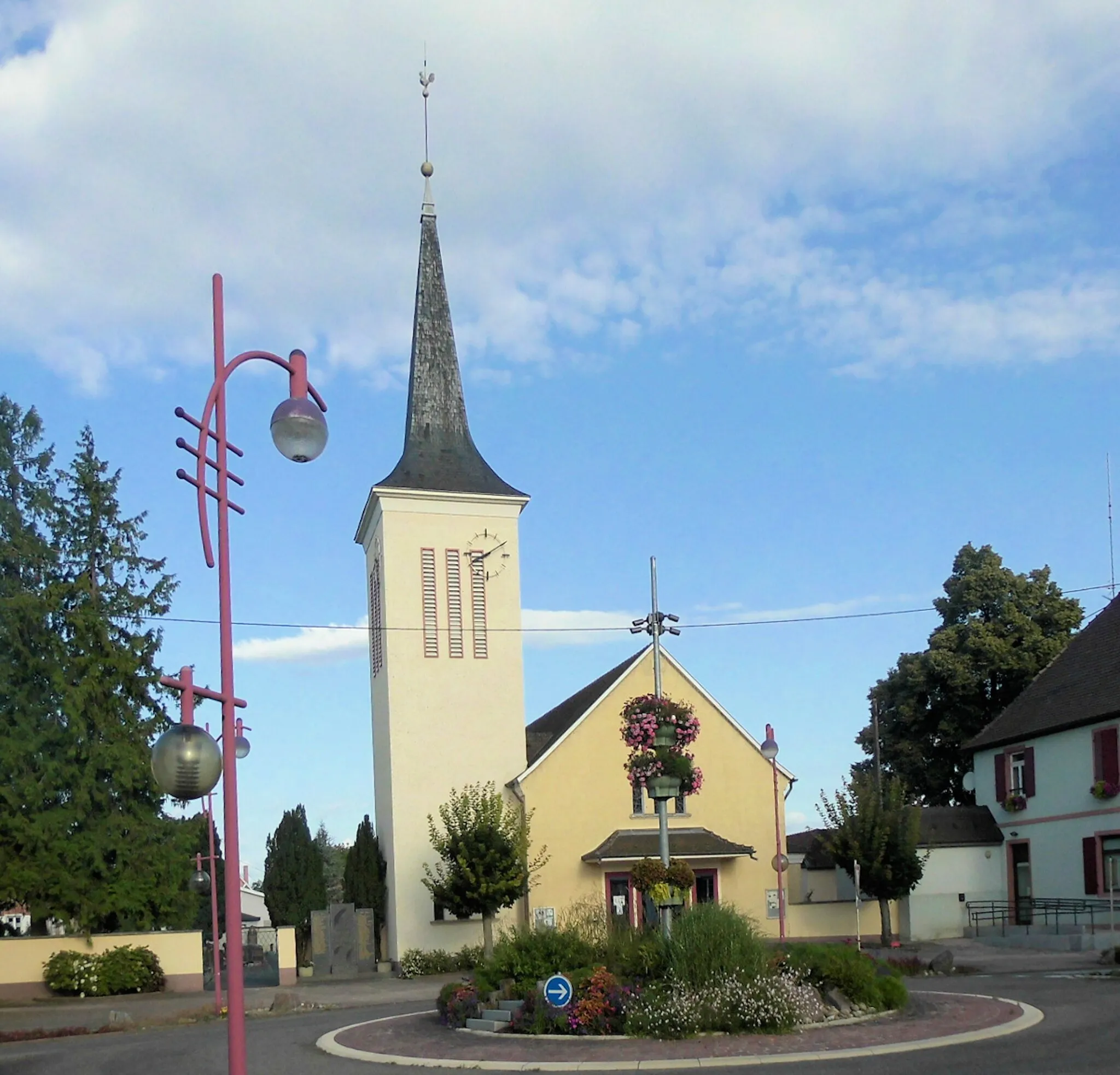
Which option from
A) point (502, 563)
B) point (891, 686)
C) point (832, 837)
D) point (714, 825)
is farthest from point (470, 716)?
point (891, 686)

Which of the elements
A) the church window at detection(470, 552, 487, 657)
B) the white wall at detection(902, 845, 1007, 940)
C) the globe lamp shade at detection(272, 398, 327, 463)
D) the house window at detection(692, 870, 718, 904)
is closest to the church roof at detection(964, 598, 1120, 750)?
the white wall at detection(902, 845, 1007, 940)

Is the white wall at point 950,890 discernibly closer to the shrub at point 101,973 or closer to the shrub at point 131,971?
the shrub at point 131,971

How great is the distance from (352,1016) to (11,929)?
800 inches

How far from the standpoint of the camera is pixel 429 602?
37.8 m

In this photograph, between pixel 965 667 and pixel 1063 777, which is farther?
pixel 965 667

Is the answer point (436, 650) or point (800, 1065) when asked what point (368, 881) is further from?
point (800, 1065)

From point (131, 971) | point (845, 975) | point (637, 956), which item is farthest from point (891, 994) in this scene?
point (131, 971)

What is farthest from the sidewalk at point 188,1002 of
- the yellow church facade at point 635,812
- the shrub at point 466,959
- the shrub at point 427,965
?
the yellow church facade at point 635,812

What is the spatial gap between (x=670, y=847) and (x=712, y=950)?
20.3 meters

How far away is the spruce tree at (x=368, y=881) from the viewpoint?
36656mm

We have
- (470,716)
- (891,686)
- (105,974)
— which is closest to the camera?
(105,974)

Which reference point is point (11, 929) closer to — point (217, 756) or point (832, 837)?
point (832, 837)

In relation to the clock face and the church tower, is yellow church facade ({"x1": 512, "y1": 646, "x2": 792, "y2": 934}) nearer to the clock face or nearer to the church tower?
the church tower

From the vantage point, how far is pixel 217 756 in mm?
8656
